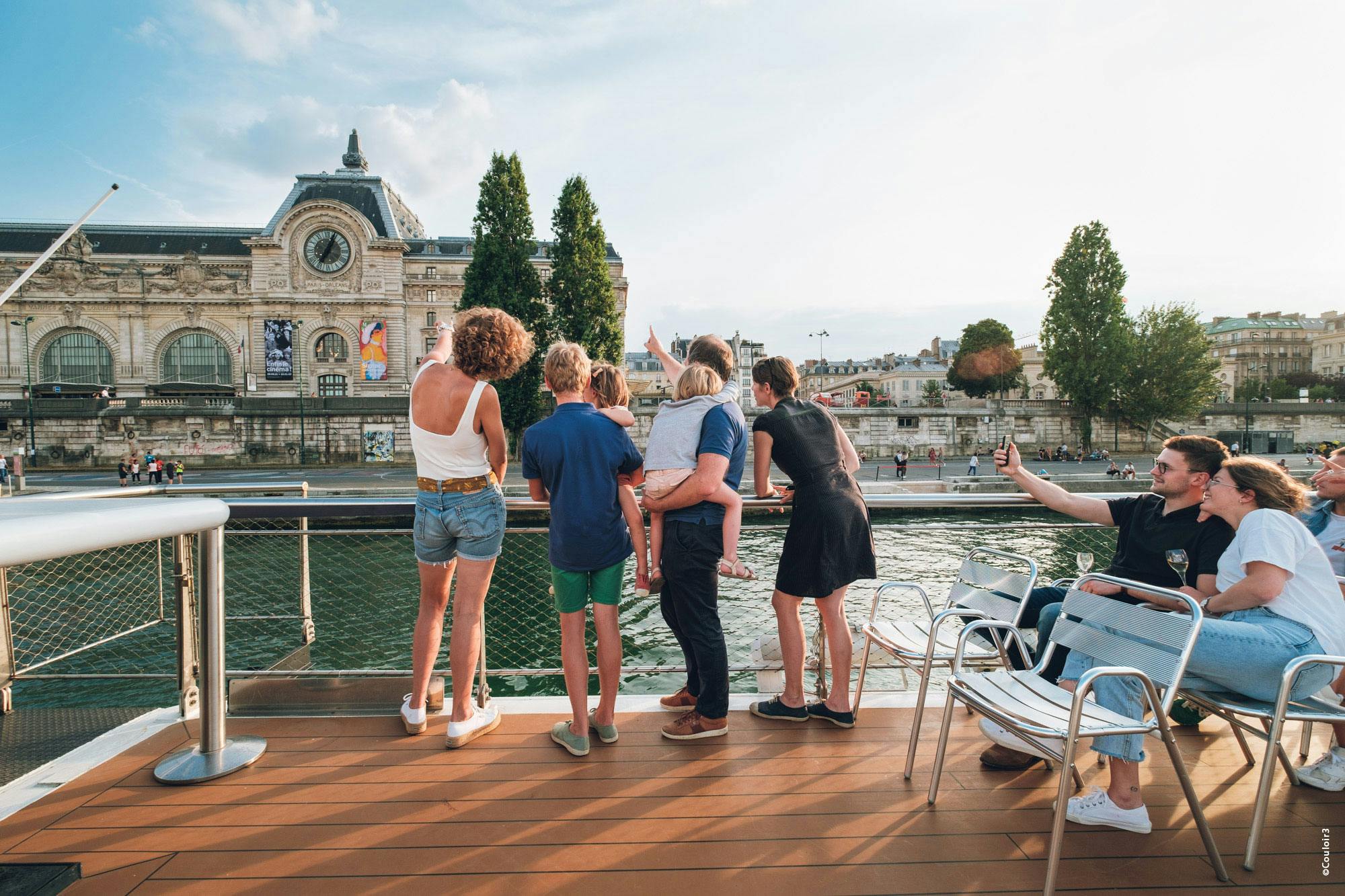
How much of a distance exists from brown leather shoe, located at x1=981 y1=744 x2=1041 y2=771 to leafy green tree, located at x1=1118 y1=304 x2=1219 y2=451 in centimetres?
4601

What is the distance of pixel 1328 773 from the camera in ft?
8.33

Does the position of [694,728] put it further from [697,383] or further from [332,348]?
[332,348]

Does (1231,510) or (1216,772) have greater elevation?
(1231,510)

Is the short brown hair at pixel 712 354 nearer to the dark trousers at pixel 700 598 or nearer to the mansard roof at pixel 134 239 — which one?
the dark trousers at pixel 700 598

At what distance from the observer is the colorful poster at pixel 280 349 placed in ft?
153

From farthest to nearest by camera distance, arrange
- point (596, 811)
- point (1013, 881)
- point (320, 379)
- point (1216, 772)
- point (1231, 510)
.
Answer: point (320, 379), point (1216, 772), point (1231, 510), point (596, 811), point (1013, 881)

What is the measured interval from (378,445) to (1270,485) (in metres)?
38.0

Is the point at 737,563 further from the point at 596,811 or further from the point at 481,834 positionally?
the point at 481,834

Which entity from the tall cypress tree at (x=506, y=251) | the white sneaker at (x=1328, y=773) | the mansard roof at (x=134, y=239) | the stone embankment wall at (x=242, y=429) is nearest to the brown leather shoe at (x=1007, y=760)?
the white sneaker at (x=1328, y=773)

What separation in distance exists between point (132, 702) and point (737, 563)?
8.08m

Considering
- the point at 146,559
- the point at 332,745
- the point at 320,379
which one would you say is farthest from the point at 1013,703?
the point at 320,379

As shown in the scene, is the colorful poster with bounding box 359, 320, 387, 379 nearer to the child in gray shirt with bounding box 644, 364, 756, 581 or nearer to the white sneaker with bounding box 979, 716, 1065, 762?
the child in gray shirt with bounding box 644, 364, 756, 581

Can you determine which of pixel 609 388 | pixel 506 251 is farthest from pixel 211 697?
pixel 506 251

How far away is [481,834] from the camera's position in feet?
7.17
